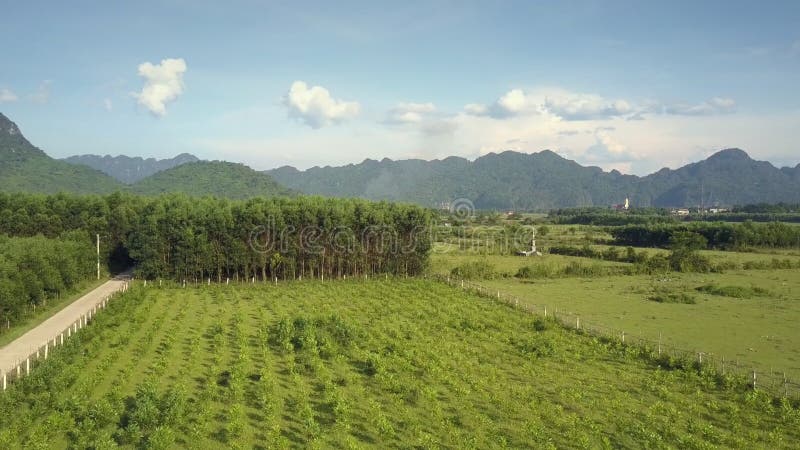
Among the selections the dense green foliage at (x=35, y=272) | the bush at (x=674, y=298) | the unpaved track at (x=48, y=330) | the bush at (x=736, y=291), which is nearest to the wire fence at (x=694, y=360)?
the bush at (x=674, y=298)

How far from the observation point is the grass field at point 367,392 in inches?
664

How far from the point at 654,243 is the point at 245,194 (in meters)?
112

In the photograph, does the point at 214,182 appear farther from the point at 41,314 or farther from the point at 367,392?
the point at 367,392

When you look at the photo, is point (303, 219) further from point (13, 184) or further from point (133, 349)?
point (13, 184)

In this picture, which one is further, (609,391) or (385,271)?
(385,271)

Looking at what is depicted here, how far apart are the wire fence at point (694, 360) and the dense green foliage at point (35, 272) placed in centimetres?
3012

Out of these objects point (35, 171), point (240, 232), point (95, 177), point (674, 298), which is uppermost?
point (35, 171)

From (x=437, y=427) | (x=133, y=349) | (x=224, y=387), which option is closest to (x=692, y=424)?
(x=437, y=427)

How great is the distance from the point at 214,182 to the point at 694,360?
16526cm

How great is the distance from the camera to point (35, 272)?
3516 cm

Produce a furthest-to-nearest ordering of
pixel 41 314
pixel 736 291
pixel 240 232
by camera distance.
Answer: pixel 240 232, pixel 736 291, pixel 41 314

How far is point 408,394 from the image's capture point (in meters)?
20.4

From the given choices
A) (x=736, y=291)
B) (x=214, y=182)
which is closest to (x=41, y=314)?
(x=736, y=291)

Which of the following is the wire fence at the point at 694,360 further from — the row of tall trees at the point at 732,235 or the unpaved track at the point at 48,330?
the row of tall trees at the point at 732,235
